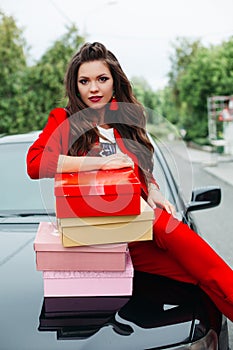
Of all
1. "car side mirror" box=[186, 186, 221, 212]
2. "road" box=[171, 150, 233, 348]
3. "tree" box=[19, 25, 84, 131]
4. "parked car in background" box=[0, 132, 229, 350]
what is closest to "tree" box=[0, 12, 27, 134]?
"tree" box=[19, 25, 84, 131]

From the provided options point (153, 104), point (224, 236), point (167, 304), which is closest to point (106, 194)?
point (167, 304)

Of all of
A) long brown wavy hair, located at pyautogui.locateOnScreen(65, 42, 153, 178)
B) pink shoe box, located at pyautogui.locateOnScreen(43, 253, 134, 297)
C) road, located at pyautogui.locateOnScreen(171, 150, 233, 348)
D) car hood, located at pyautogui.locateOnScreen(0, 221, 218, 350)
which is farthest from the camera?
road, located at pyautogui.locateOnScreen(171, 150, 233, 348)

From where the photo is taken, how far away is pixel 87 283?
2.00 meters

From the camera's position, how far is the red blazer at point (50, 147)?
6.59ft

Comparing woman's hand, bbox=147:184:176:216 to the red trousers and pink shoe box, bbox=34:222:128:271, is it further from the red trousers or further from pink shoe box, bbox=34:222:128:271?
pink shoe box, bbox=34:222:128:271

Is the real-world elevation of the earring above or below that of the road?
above

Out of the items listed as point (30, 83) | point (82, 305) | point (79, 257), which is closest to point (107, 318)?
point (82, 305)

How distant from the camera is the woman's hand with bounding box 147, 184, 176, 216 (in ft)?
7.54

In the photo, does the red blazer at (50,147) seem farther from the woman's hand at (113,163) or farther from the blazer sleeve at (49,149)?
the woman's hand at (113,163)

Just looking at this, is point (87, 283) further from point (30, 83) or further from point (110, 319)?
point (30, 83)

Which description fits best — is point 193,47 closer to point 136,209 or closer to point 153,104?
point 153,104

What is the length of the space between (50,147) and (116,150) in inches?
14.9

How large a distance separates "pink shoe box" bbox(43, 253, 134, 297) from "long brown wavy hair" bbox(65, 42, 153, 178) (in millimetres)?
510

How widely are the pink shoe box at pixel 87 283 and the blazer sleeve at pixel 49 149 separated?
1.32 feet
